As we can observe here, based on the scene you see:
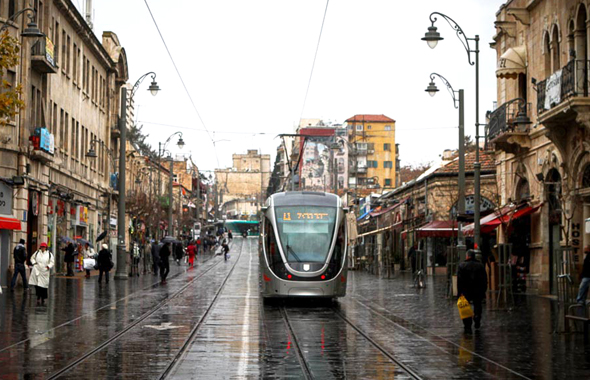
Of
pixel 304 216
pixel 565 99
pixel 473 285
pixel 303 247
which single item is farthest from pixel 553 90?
pixel 473 285

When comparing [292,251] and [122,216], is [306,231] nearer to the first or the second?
[292,251]

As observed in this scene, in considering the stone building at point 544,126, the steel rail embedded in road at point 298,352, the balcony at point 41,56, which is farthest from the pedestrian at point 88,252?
the steel rail embedded in road at point 298,352

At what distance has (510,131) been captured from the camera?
3312 cm

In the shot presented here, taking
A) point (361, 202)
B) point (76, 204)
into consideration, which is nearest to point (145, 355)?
point (76, 204)

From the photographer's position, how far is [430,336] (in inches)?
716

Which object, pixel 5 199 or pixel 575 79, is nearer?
pixel 575 79

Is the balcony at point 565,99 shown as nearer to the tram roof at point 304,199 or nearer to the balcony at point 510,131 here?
the balcony at point 510,131

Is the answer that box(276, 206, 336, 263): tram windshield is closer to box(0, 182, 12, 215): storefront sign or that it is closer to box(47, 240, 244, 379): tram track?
box(47, 240, 244, 379): tram track

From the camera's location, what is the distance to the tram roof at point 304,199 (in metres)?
27.0

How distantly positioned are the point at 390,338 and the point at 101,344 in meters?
5.30

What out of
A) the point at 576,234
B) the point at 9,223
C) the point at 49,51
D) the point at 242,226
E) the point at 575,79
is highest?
the point at 49,51

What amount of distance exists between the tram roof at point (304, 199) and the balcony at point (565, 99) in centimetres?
668

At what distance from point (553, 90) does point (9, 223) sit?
719 inches

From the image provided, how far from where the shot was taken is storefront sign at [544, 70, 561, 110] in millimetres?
26828
